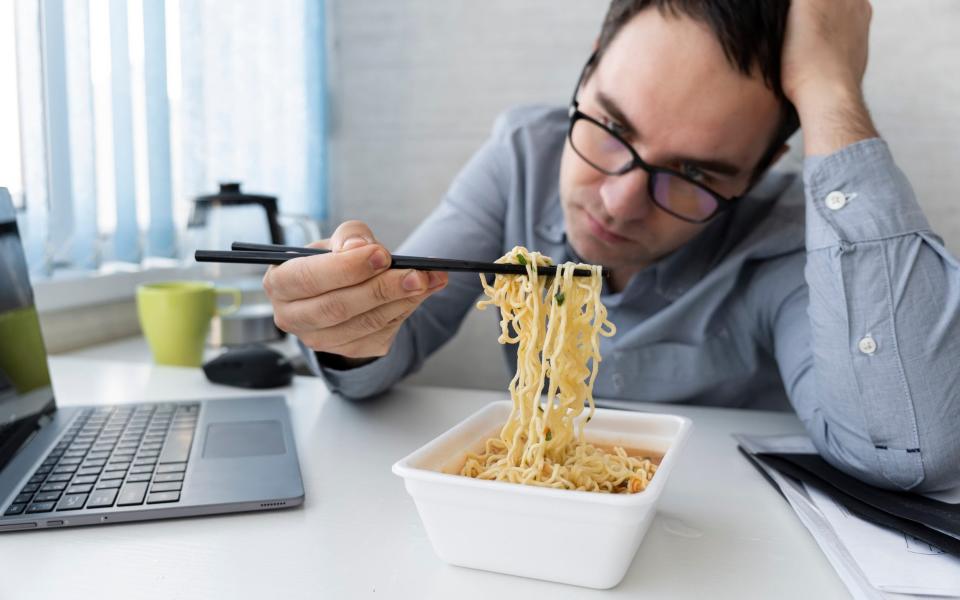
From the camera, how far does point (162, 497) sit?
789 millimetres

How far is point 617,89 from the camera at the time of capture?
1.19 m

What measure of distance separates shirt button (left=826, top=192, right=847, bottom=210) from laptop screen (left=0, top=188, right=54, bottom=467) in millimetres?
1093

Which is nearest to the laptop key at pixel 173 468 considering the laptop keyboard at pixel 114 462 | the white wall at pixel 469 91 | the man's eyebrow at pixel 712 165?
the laptop keyboard at pixel 114 462

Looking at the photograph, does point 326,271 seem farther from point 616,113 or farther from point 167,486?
point 616,113

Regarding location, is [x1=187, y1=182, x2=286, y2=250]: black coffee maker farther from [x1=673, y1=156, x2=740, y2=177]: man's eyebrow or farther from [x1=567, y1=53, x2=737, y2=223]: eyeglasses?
[x1=673, y1=156, x2=740, y2=177]: man's eyebrow

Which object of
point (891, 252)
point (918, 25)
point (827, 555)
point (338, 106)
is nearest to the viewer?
point (827, 555)

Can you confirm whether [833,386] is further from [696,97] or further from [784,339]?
[696,97]

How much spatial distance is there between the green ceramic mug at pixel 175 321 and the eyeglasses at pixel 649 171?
30.6 inches

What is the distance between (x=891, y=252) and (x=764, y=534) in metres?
0.45

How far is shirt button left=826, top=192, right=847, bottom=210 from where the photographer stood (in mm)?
1052

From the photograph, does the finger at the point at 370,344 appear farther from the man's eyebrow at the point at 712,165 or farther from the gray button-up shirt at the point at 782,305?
the man's eyebrow at the point at 712,165

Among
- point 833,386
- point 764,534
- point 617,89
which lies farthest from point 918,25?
point 764,534

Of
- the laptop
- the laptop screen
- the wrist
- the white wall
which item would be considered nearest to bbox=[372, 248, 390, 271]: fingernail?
the laptop

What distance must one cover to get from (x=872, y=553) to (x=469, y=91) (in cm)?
180
